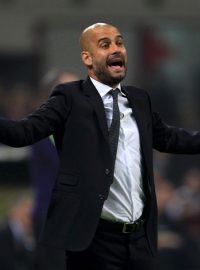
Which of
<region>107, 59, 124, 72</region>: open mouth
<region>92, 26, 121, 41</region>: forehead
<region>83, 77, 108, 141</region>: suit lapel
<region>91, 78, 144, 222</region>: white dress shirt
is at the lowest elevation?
<region>91, 78, 144, 222</region>: white dress shirt

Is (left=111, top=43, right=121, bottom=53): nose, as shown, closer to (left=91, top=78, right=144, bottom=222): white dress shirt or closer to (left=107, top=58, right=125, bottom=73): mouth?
(left=107, top=58, right=125, bottom=73): mouth

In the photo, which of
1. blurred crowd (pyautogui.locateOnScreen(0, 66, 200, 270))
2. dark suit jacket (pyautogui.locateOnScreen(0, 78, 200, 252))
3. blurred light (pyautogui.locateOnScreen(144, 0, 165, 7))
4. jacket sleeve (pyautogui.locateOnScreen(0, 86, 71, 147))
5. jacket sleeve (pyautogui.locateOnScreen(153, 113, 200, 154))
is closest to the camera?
jacket sleeve (pyautogui.locateOnScreen(0, 86, 71, 147))

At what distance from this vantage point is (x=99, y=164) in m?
4.71

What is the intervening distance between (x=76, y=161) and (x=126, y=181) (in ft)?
0.75

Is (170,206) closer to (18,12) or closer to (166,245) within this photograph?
(166,245)

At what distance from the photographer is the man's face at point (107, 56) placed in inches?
188

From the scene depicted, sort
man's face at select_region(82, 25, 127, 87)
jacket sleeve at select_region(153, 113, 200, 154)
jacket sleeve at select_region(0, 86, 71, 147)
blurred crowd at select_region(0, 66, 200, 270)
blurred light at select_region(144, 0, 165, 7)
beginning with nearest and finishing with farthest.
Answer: jacket sleeve at select_region(0, 86, 71, 147), man's face at select_region(82, 25, 127, 87), jacket sleeve at select_region(153, 113, 200, 154), blurred crowd at select_region(0, 66, 200, 270), blurred light at select_region(144, 0, 165, 7)

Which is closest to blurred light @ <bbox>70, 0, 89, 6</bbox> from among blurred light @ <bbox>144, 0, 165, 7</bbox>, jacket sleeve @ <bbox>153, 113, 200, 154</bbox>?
blurred light @ <bbox>144, 0, 165, 7</bbox>

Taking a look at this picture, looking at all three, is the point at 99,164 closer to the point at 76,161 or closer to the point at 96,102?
the point at 76,161

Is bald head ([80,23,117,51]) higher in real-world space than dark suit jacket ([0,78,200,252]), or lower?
higher

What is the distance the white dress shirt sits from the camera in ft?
15.6

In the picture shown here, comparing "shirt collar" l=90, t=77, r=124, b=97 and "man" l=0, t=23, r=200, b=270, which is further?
"shirt collar" l=90, t=77, r=124, b=97

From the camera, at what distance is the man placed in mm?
4684

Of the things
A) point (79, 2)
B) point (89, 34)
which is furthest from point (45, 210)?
point (79, 2)
